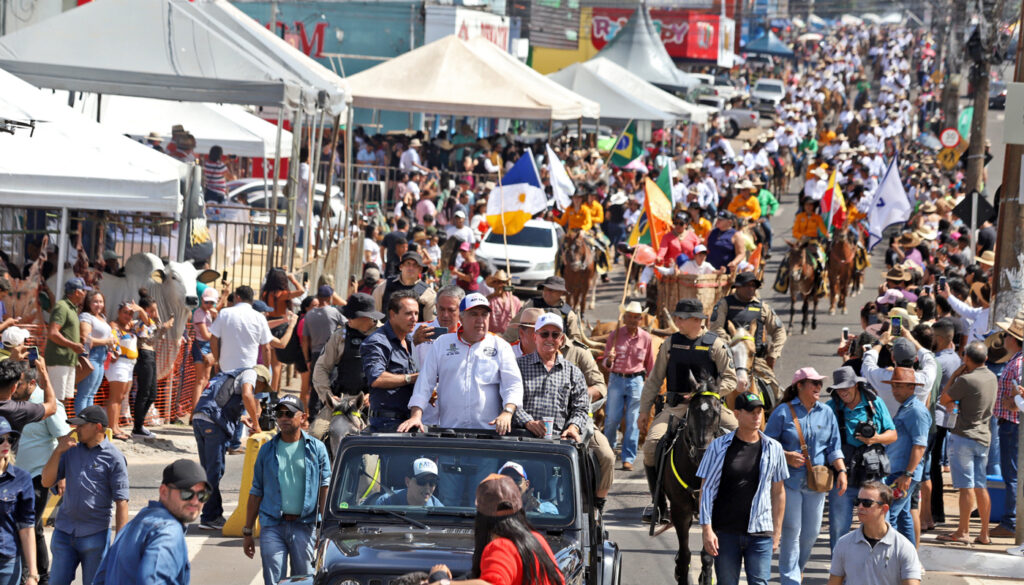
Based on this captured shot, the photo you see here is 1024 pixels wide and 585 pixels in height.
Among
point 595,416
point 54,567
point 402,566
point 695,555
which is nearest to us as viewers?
point 402,566

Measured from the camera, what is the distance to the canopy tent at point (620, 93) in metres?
42.3

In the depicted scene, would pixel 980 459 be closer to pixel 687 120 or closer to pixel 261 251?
pixel 261 251

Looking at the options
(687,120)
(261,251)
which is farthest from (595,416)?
(687,120)

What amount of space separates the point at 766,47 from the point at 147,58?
280 feet

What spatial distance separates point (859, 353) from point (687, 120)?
106 feet

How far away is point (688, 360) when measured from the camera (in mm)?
12469

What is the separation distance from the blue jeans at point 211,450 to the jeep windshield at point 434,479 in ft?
14.0

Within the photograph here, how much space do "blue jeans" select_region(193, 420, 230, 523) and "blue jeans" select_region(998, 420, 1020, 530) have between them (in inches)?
266

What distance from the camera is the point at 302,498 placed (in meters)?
9.41

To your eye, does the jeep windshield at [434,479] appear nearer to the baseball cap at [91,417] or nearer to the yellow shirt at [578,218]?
the baseball cap at [91,417]

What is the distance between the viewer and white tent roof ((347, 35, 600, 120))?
32.5 m

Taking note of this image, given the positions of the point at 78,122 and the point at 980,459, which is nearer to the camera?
the point at 980,459

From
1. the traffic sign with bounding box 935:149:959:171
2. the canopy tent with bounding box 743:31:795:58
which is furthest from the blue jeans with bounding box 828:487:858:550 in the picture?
the canopy tent with bounding box 743:31:795:58

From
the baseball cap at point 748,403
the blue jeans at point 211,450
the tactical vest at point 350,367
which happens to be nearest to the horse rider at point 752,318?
the tactical vest at point 350,367
